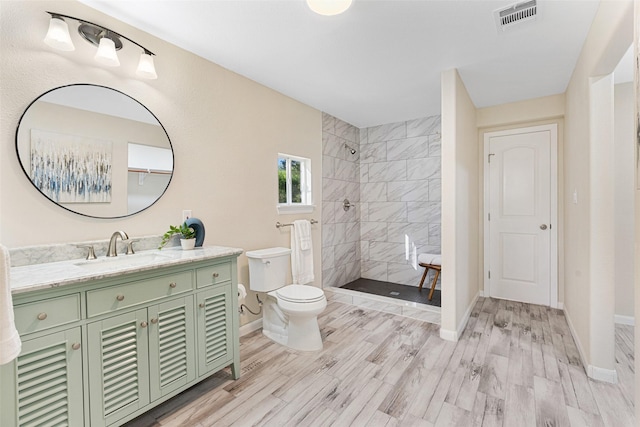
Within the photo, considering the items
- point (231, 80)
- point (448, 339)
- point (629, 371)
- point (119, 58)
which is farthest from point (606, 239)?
point (119, 58)

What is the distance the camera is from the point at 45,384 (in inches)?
47.8

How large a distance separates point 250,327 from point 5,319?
6.40ft

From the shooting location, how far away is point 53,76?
63.8 inches

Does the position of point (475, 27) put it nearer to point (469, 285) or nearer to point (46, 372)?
point (469, 285)

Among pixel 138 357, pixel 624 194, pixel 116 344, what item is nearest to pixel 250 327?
pixel 138 357

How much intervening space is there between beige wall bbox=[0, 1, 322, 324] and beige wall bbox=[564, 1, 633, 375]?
2.46 meters

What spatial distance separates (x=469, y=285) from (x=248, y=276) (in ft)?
7.78

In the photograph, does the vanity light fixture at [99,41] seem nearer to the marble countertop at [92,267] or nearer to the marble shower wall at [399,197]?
the marble countertop at [92,267]

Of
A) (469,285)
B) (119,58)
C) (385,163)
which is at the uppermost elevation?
(119,58)

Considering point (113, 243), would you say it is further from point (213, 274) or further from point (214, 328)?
point (214, 328)

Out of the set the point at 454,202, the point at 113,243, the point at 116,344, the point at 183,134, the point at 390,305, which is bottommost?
the point at 390,305

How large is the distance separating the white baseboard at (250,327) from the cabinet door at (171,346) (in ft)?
3.06

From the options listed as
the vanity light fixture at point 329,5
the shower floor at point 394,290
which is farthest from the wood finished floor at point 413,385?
the vanity light fixture at point 329,5

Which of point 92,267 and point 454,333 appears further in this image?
point 454,333
